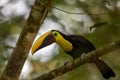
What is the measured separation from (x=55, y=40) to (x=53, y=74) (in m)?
0.93

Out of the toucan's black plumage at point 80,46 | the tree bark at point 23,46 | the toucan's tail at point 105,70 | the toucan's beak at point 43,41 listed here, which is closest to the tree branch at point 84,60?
the tree bark at point 23,46

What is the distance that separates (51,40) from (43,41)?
0.20 meters

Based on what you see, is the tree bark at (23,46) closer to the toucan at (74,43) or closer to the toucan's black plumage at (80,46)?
the toucan at (74,43)

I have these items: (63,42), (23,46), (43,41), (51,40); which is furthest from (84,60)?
(63,42)

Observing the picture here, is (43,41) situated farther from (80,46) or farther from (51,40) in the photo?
(80,46)

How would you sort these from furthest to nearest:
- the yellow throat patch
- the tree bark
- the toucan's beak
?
the yellow throat patch → the toucan's beak → the tree bark

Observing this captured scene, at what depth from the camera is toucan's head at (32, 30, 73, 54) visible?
10.1 ft

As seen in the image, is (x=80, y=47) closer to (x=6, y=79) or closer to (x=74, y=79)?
(x=74, y=79)

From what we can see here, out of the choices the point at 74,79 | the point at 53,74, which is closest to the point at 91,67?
the point at 74,79

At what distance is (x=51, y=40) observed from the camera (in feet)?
10.9

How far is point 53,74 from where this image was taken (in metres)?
2.56

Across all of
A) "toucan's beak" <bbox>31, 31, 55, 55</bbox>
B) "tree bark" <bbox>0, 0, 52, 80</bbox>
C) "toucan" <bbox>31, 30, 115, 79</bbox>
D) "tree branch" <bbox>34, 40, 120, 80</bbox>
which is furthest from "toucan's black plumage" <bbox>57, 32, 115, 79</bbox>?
"tree bark" <bbox>0, 0, 52, 80</bbox>

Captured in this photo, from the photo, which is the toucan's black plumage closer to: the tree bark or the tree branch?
the tree branch

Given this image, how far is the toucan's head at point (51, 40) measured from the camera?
307 centimetres
